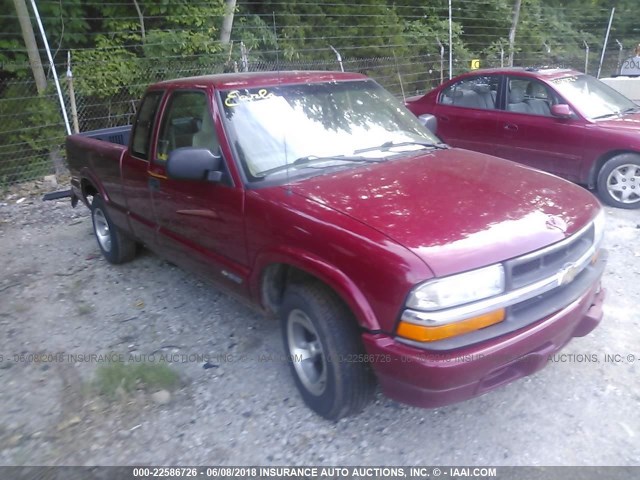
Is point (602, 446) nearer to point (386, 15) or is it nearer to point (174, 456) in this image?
point (174, 456)

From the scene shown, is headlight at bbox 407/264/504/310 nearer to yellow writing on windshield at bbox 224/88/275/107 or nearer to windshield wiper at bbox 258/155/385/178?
windshield wiper at bbox 258/155/385/178

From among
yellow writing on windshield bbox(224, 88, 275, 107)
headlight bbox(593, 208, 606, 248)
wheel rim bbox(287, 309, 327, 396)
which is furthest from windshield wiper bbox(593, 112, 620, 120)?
wheel rim bbox(287, 309, 327, 396)

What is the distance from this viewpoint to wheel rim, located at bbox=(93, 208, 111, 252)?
5.65 m

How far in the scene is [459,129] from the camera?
7840 mm

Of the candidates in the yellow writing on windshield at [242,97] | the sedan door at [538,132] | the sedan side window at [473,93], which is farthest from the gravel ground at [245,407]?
the sedan side window at [473,93]

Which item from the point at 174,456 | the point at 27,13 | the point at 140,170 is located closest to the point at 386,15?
the point at 27,13

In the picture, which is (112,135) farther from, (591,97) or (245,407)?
(591,97)

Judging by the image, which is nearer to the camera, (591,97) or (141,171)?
(141,171)

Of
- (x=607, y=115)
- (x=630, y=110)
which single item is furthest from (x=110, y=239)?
(x=630, y=110)

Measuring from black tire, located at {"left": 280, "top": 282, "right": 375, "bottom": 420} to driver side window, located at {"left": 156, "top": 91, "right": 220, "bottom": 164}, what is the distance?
1.21m

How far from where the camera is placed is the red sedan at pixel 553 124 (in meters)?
6.39

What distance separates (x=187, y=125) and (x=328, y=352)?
213 centimetres

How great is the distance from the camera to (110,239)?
5.49 meters

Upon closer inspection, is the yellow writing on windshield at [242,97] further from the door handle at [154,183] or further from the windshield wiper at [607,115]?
the windshield wiper at [607,115]
